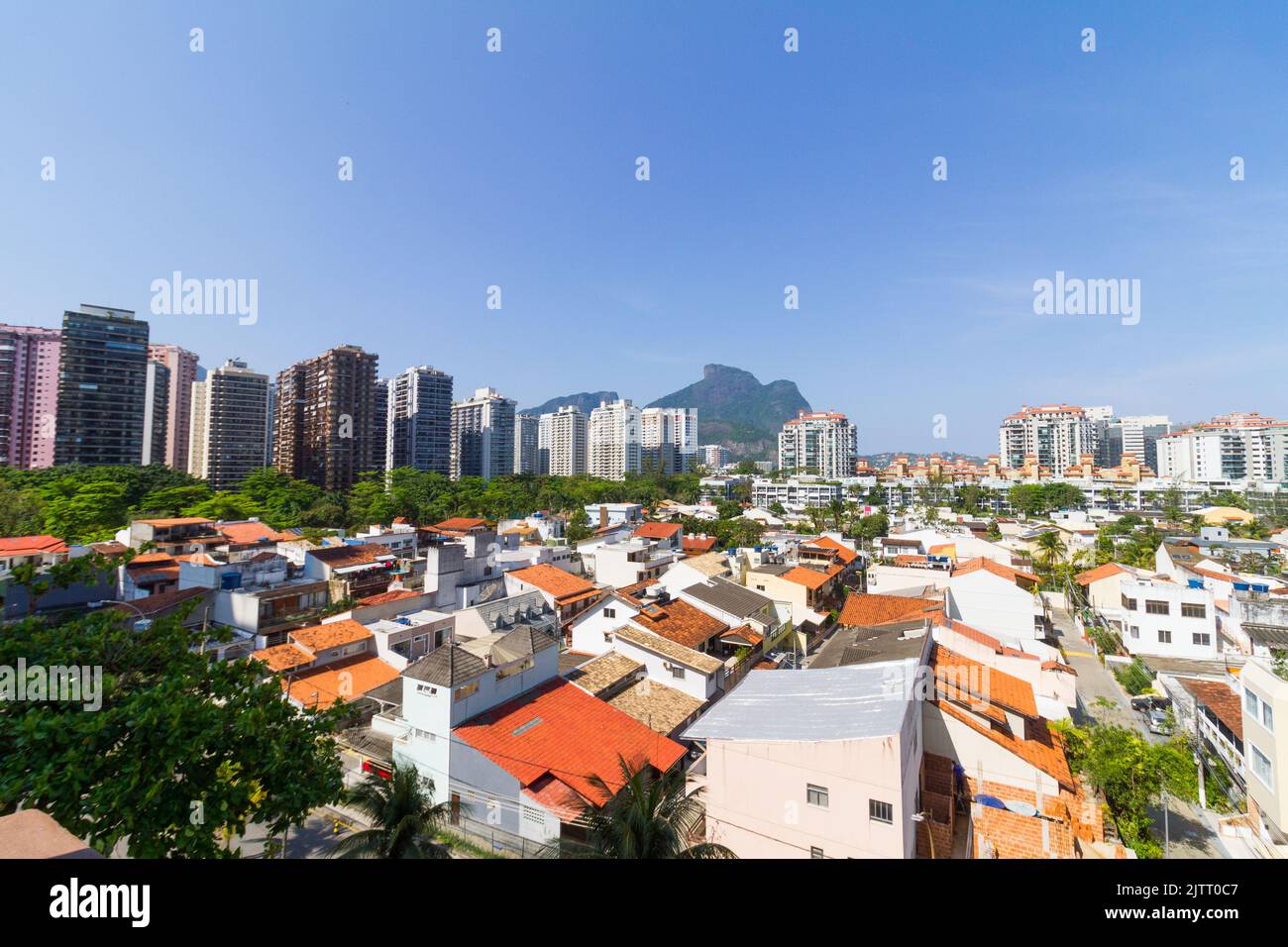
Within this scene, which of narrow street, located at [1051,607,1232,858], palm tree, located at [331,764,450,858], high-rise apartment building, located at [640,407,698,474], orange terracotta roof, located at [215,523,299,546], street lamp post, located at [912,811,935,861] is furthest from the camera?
high-rise apartment building, located at [640,407,698,474]

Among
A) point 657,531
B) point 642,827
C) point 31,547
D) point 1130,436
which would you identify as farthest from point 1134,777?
point 1130,436

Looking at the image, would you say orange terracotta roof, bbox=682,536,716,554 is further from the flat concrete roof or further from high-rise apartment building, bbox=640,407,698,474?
high-rise apartment building, bbox=640,407,698,474

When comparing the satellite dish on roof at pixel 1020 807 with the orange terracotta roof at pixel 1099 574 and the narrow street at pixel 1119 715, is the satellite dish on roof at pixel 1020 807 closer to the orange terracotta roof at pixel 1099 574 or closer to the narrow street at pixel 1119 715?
the narrow street at pixel 1119 715

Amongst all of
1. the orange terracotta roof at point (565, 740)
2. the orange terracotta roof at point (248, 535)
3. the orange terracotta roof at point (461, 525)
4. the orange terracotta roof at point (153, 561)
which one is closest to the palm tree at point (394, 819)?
the orange terracotta roof at point (565, 740)

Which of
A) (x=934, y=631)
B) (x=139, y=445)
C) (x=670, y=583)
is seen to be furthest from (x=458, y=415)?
(x=934, y=631)

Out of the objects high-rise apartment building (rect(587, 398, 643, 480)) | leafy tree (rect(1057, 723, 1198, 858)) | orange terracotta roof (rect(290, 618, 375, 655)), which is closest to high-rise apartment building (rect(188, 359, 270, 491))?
orange terracotta roof (rect(290, 618, 375, 655))
